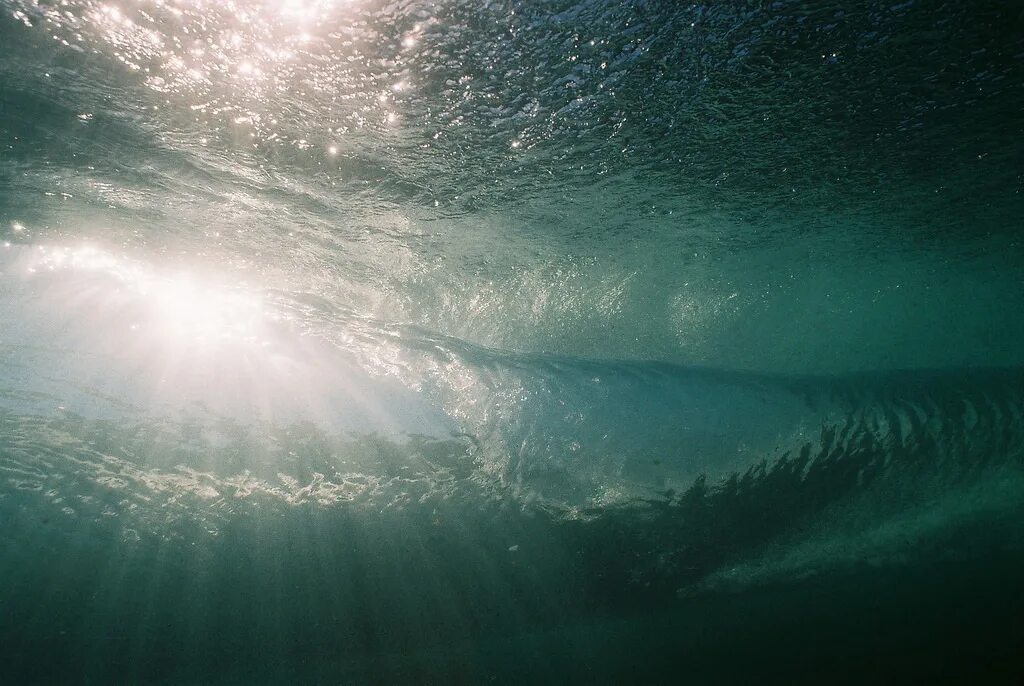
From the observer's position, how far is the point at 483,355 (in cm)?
1176

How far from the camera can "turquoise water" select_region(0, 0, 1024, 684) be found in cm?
480

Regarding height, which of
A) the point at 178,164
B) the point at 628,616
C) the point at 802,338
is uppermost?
the point at 178,164

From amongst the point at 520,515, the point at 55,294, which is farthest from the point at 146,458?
the point at 520,515

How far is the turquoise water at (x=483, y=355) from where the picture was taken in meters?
4.80

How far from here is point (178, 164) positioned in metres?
6.30

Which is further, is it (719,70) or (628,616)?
(628,616)

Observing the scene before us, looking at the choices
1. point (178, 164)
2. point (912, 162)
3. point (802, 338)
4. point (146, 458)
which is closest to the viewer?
point (178, 164)

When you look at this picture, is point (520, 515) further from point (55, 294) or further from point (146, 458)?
point (55, 294)

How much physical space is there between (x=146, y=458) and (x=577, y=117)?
1176 cm

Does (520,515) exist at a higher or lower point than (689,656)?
higher

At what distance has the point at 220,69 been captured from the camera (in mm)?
4609

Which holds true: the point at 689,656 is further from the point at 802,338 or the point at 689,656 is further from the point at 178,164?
the point at 802,338

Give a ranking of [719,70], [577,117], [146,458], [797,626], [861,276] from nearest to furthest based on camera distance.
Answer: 1. [719,70]
2. [577,117]
3. [797,626]
4. [146,458]
5. [861,276]

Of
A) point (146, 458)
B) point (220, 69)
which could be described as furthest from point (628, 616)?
point (146, 458)
